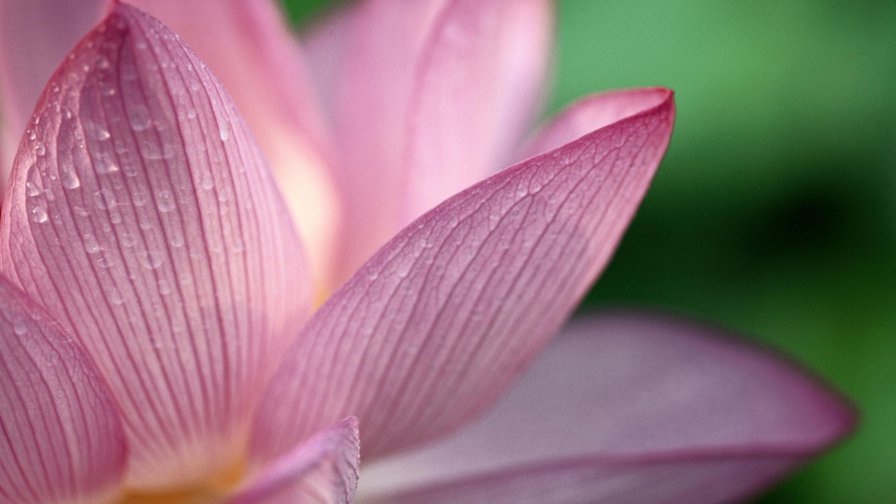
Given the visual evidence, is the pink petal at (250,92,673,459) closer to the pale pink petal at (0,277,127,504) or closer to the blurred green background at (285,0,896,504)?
the pale pink petal at (0,277,127,504)

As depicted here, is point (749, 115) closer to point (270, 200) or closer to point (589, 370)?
point (589, 370)

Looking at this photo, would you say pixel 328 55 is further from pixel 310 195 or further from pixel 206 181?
pixel 206 181

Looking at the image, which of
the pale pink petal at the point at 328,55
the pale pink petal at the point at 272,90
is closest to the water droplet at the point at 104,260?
the pale pink petal at the point at 272,90

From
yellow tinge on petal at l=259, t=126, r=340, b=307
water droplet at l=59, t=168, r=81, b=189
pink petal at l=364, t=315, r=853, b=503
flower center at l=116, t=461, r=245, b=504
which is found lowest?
pink petal at l=364, t=315, r=853, b=503

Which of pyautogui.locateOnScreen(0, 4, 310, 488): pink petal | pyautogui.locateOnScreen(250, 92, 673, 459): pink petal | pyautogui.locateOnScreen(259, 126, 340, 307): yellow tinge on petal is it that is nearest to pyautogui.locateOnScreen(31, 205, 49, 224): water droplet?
pyautogui.locateOnScreen(0, 4, 310, 488): pink petal

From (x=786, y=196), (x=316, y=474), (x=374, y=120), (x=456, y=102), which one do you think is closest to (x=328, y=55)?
(x=374, y=120)

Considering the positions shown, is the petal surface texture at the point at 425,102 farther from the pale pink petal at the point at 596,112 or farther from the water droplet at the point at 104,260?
the water droplet at the point at 104,260
